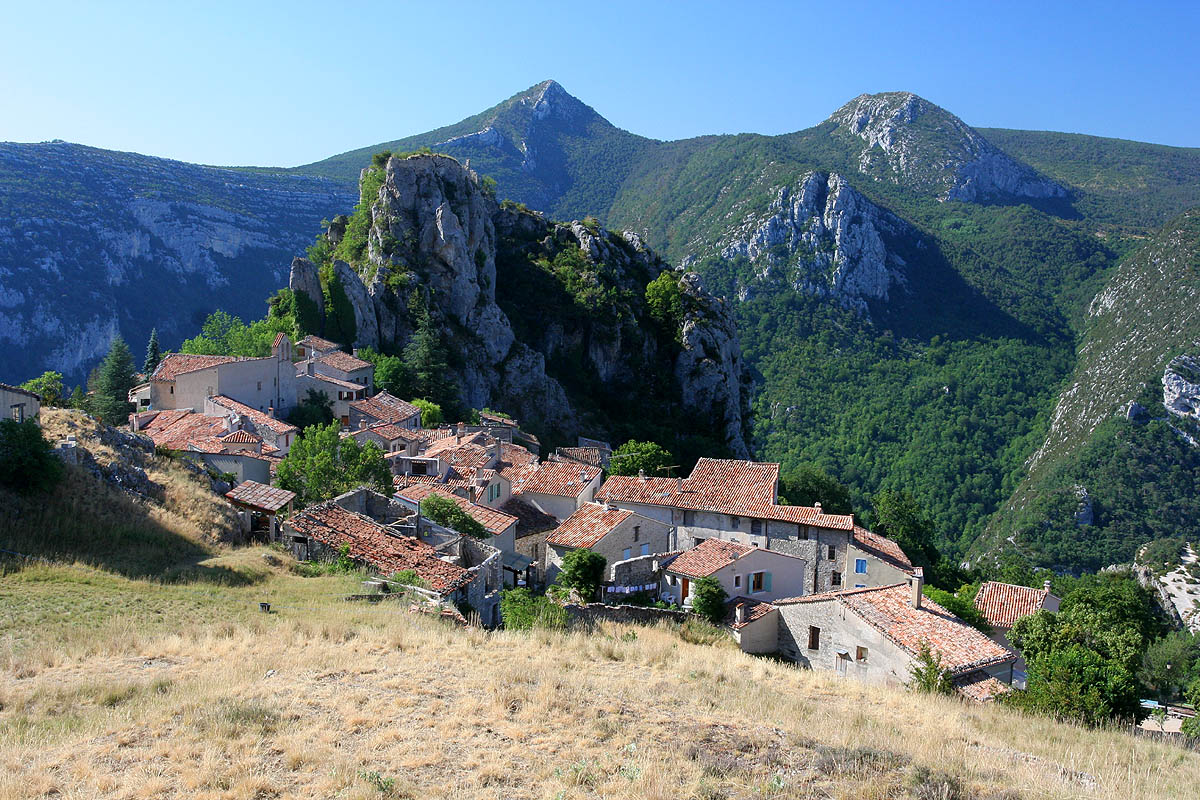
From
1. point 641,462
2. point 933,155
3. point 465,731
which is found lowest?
point 641,462

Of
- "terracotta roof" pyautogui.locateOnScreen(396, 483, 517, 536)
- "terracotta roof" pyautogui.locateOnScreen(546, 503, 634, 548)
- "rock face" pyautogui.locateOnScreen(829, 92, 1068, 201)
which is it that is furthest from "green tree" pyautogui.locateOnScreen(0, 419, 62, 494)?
"rock face" pyautogui.locateOnScreen(829, 92, 1068, 201)

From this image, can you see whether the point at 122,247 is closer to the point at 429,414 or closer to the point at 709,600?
the point at 429,414

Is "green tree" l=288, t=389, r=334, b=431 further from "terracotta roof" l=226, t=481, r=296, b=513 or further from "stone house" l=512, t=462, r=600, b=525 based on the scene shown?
"terracotta roof" l=226, t=481, r=296, b=513

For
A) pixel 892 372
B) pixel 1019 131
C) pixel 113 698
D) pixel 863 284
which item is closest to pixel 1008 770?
pixel 113 698

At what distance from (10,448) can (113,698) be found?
1088 centimetres

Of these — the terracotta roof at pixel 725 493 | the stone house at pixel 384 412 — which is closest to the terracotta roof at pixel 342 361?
the stone house at pixel 384 412

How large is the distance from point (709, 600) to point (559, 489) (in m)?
12.0

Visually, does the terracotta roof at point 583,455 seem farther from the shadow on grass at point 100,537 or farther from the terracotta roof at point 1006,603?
the shadow on grass at point 100,537

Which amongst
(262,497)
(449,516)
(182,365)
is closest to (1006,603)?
(449,516)

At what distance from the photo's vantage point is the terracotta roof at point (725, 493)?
33625 millimetres

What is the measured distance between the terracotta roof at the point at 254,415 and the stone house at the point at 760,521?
14248mm

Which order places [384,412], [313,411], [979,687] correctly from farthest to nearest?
[384,412]
[313,411]
[979,687]

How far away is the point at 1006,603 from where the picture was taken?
116ft

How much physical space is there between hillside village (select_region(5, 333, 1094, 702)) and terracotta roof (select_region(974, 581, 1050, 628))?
0.10 m
